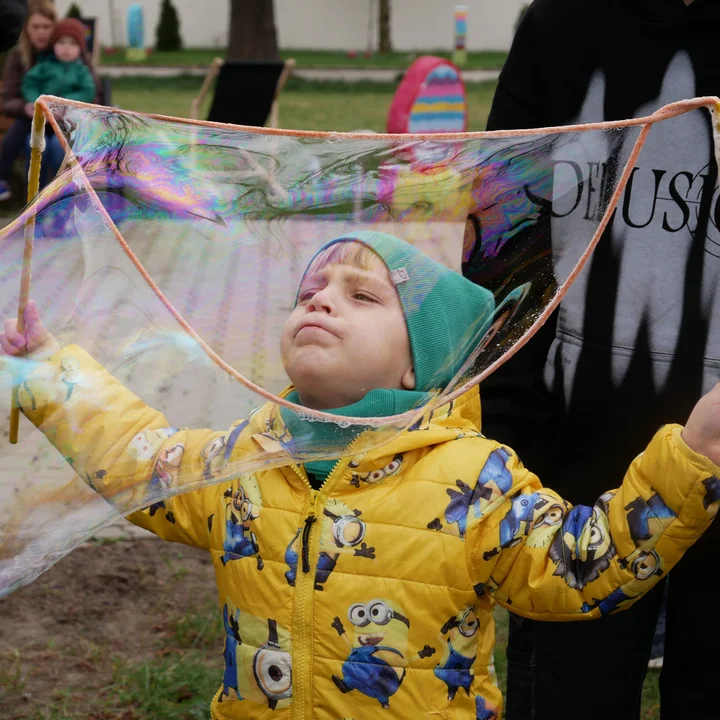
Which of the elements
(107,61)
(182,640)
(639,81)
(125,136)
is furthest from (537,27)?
(107,61)

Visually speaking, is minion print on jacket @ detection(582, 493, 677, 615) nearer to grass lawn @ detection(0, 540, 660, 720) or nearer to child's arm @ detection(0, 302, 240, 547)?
child's arm @ detection(0, 302, 240, 547)

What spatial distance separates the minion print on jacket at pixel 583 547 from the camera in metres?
1.65

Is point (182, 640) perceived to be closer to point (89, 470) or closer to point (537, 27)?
point (89, 470)

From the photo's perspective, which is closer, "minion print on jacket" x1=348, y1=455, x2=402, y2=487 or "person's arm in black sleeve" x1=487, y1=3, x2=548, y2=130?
"minion print on jacket" x1=348, y1=455, x2=402, y2=487

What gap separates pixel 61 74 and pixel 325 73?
47.6 feet

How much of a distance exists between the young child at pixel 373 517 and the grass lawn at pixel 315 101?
10.8m

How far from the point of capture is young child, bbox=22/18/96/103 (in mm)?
8523

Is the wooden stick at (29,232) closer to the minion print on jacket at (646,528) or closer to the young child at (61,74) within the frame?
the minion print on jacket at (646,528)

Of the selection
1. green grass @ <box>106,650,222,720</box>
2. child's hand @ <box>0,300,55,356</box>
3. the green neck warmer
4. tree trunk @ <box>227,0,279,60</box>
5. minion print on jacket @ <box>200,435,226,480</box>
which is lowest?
green grass @ <box>106,650,222,720</box>

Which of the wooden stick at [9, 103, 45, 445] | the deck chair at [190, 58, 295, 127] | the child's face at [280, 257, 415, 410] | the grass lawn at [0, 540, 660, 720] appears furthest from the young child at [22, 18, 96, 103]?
the child's face at [280, 257, 415, 410]

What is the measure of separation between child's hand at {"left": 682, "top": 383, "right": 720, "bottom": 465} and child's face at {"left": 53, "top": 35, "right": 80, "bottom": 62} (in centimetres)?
785

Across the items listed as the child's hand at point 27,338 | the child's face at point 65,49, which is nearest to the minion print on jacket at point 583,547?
the child's hand at point 27,338

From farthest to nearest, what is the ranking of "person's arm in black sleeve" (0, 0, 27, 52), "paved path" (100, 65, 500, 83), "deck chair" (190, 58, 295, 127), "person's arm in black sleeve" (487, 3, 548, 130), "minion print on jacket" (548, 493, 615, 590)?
1. "paved path" (100, 65, 500, 83)
2. "deck chair" (190, 58, 295, 127)
3. "person's arm in black sleeve" (0, 0, 27, 52)
4. "person's arm in black sleeve" (487, 3, 548, 130)
5. "minion print on jacket" (548, 493, 615, 590)

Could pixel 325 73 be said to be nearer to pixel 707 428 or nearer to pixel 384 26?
pixel 384 26
